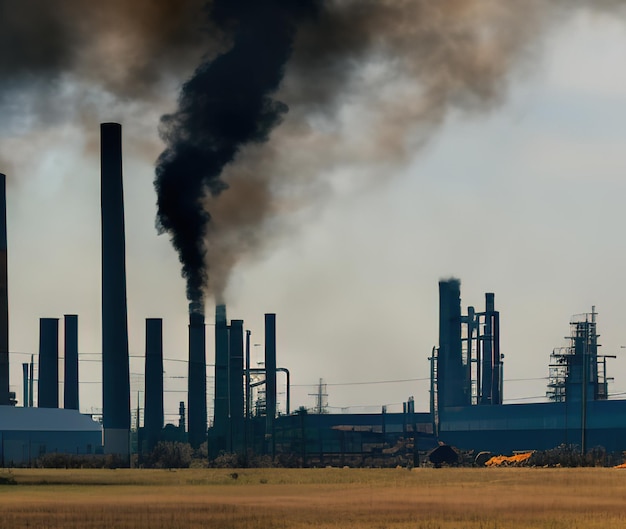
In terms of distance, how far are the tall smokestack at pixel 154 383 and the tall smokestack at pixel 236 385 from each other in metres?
4.08

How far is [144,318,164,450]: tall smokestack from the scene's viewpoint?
91.6 m

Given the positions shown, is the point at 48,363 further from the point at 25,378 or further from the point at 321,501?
the point at 321,501

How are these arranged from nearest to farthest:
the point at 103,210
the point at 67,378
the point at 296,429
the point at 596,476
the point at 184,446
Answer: the point at 596,476
the point at 103,210
the point at 184,446
the point at 296,429
the point at 67,378

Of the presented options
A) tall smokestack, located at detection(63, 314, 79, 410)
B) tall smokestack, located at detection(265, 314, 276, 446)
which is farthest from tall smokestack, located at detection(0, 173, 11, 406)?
tall smokestack, located at detection(265, 314, 276, 446)

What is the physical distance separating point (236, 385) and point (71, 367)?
71.4ft

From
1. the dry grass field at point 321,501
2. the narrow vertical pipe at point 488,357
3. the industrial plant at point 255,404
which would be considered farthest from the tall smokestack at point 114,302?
the narrow vertical pipe at point 488,357

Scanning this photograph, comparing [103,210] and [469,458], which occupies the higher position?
[103,210]

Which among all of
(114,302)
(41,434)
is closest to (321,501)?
(114,302)

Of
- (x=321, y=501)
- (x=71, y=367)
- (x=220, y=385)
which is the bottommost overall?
(x=321, y=501)

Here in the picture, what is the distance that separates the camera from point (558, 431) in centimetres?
11331

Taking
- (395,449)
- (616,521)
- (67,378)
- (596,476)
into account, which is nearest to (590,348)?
(395,449)

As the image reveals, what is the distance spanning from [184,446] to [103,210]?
17.1 metres

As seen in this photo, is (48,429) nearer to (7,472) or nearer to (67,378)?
(67,378)

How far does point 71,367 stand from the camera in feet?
362
